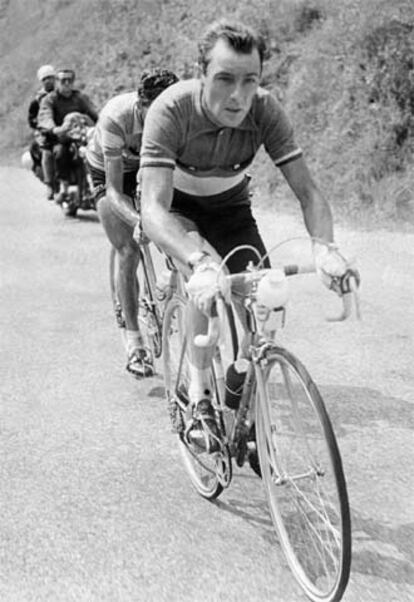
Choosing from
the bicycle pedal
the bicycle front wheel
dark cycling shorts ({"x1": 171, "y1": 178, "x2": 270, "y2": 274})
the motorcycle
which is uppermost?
dark cycling shorts ({"x1": 171, "y1": 178, "x2": 270, "y2": 274})

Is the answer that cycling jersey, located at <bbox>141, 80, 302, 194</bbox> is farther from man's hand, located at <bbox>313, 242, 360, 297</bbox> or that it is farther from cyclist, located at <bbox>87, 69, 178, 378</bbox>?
cyclist, located at <bbox>87, 69, 178, 378</bbox>

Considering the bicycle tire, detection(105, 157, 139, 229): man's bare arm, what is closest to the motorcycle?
detection(105, 157, 139, 229): man's bare arm

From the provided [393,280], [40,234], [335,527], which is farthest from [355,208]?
[335,527]

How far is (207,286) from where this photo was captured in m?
3.22

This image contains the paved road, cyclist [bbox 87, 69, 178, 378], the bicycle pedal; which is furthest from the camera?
cyclist [bbox 87, 69, 178, 378]

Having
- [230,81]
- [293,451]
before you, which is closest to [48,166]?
[230,81]

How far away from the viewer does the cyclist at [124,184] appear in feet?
19.2

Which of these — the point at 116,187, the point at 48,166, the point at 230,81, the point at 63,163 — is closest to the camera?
the point at 230,81

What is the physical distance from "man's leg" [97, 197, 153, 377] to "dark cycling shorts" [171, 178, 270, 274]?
1.53 m

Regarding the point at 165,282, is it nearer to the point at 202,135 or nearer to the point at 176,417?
the point at 176,417

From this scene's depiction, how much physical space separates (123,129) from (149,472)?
233 centimetres

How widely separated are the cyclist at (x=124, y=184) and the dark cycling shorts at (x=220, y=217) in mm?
1166

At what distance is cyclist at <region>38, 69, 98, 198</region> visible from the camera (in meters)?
13.4

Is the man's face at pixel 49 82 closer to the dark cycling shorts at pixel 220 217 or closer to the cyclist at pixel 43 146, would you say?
the cyclist at pixel 43 146
